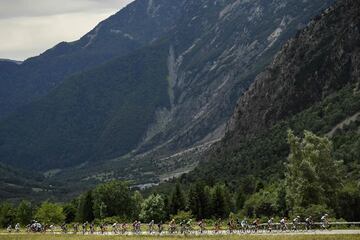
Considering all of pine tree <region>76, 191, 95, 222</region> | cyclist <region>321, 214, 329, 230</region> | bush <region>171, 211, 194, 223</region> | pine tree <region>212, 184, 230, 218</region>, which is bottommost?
cyclist <region>321, 214, 329, 230</region>

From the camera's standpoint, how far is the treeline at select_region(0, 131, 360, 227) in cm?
11031

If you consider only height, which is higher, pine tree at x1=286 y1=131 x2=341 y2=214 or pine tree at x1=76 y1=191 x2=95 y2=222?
pine tree at x1=76 y1=191 x2=95 y2=222

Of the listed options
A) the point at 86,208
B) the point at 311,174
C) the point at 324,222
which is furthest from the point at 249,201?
the point at 324,222

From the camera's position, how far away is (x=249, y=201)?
15762 centimetres

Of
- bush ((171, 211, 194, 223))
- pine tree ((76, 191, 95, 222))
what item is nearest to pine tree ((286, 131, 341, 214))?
bush ((171, 211, 194, 223))

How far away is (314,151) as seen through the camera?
4515 inches

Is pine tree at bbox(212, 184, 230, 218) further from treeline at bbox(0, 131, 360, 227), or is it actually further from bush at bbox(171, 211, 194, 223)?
bush at bbox(171, 211, 194, 223)

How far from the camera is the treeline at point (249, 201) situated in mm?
110312

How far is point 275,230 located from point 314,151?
83.5 feet

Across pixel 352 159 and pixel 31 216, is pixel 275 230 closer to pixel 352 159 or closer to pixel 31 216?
pixel 352 159

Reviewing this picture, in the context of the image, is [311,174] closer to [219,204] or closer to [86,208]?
[219,204]

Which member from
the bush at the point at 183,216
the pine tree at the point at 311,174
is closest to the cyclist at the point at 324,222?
the pine tree at the point at 311,174

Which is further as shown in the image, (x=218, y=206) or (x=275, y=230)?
(x=218, y=206)

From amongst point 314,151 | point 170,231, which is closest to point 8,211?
point 170,231
